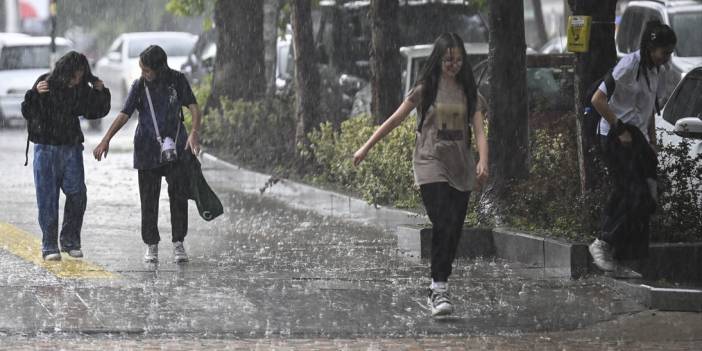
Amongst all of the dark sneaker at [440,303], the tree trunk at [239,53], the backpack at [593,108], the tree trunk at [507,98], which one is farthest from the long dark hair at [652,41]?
the tree trunk at [239,53]

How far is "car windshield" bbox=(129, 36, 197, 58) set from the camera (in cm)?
3653

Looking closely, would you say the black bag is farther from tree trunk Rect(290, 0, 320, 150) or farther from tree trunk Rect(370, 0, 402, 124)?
tree trunk Rect(290, 0, 320, 150)

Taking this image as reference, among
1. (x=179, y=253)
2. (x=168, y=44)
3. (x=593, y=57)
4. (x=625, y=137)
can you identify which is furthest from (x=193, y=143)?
(x=168, y=44)

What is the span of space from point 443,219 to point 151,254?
2.86 m

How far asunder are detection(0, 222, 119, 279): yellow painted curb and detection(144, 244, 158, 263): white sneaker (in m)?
0.42

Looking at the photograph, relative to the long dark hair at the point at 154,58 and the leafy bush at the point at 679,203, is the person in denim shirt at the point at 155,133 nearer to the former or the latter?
the long dark hair at the point at 154,58

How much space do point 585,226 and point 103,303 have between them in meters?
3.43

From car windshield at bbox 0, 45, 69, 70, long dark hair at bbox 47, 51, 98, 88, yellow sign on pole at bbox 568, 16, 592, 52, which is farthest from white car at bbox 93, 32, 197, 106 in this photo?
yellow sign on pole at bbox 568, 16, 592, 52

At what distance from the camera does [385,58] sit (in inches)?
637

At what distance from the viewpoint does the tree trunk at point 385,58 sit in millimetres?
16034

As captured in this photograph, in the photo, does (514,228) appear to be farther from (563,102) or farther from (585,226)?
(563,102)

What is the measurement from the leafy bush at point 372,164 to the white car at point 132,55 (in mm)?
19193

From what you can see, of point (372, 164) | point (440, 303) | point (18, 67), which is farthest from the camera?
point (18, 67)

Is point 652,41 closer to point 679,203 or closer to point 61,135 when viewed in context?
point 679,203
